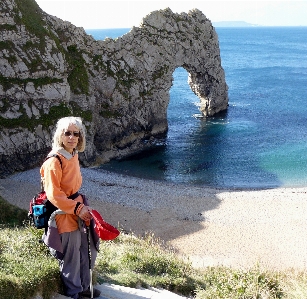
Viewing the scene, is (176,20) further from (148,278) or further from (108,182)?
(148,278)

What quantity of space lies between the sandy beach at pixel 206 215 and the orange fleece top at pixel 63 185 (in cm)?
1279

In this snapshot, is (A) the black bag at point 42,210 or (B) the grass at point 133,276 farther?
(B) the grass at point 133,276

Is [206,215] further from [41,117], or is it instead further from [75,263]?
[75,263]

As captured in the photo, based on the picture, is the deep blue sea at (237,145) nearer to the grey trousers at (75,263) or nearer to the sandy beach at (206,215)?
the sandy beach at (206,215)

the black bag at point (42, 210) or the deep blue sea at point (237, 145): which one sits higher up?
the black bag at point (42, 210)

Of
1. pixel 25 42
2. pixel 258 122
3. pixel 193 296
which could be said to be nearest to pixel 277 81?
pixel 258 122

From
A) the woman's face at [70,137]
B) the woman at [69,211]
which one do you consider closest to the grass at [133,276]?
the woman at [69,211]

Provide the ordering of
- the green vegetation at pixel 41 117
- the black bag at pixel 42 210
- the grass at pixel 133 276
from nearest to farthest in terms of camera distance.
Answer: the black bag at pixel 42 210
the grass at pixel 133 276
the green vegetation at pixel 41 117

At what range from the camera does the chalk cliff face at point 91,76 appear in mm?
34812

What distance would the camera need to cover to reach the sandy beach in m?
21.9

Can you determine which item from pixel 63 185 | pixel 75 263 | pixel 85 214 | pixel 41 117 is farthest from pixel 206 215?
pixel 63 185

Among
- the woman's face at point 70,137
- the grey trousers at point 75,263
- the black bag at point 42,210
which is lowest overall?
the grey trousers at point 75,263

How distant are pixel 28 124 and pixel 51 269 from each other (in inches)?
1147

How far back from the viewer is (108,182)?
3353 cm
